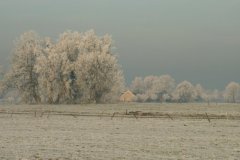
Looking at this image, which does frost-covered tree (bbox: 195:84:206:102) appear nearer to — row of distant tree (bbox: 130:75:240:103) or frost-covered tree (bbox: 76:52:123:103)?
row of distant tree (bbox: 130:75:240:103)

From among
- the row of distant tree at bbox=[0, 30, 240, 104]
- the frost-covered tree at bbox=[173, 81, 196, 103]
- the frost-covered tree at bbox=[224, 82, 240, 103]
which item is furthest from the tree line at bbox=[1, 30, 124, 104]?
the frost-covered tree at bbox=[224, 82, 240, 103]

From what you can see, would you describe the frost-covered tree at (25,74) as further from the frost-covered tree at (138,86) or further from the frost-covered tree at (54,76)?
the frost-covered tree at (138,86)

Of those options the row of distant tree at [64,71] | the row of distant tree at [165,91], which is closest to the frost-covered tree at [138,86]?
the row of distant tree at [165,91]

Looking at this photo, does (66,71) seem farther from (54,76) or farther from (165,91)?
(165,91)

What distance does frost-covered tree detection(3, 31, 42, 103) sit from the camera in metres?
95.5

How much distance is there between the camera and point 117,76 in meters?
91.6

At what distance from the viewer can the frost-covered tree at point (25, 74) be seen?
3760 inches

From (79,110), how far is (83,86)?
19.4 metres

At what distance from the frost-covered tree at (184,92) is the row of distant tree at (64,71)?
211 feet

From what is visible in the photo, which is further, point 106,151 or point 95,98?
point 95,98

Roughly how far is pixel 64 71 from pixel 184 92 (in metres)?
79.6

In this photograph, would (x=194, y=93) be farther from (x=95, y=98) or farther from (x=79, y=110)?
(x=79, y=110)

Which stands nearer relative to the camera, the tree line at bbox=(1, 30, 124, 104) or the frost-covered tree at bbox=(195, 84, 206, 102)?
the tree line at bbox=(1, 30, 124, 104)

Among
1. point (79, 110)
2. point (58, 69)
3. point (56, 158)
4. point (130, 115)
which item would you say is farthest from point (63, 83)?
point (56, 158)
